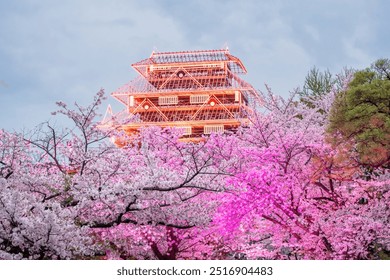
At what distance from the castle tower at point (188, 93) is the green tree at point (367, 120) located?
40.0 metres

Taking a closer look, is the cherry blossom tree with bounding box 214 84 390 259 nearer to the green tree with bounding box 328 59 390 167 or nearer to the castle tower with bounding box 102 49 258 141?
the green tree with bounding box 328 59 390 167

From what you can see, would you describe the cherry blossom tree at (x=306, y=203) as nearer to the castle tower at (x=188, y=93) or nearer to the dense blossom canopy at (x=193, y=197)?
the dense blossom canopy at (x=193, y=197)

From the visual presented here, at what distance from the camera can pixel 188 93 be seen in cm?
5716

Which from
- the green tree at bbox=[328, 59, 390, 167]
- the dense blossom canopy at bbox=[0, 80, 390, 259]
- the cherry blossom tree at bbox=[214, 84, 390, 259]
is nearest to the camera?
the dense blossom canopy at bbox=[0, 80, 390, 259]

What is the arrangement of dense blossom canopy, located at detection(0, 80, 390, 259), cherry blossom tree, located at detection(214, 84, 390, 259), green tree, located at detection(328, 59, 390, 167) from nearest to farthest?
dense blossom canopy, located at detection(0, 80, 390, 259)
green tree, located at detection(328, 59, 390, 167)
cherry blossom tree, located at detection(214, 84, 390, 259)

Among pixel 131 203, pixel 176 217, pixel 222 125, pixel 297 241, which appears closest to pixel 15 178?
pixel 131 203

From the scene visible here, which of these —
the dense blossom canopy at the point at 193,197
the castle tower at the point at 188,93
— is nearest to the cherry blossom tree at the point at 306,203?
the dense blossom canopy at the point at 193,197

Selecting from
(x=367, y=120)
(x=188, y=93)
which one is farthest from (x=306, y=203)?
(x=188, y=93)

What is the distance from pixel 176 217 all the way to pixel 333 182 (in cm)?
567

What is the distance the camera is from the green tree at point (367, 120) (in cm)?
1303

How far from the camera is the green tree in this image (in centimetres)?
1303

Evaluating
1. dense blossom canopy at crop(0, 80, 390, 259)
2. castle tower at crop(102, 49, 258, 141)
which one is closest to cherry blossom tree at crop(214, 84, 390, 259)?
dense blossom canopy at crop(0, 80, 390, 259)

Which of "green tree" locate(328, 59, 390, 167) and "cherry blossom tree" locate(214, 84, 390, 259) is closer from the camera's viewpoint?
"green tree" locate(328, 59, 390, 167)

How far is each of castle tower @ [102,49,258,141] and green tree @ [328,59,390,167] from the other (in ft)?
131
